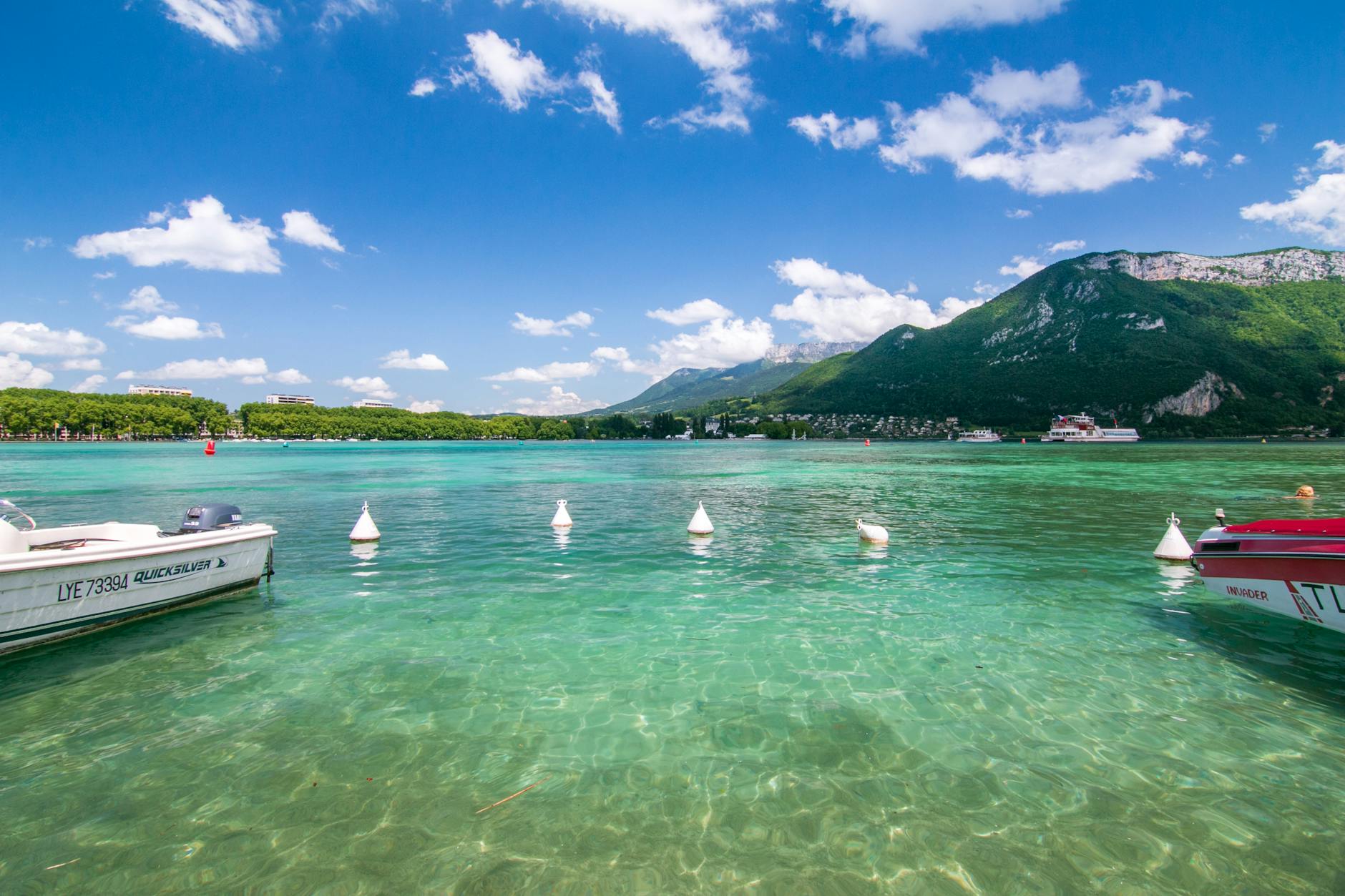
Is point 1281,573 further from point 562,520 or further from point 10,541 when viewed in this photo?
point 10,541

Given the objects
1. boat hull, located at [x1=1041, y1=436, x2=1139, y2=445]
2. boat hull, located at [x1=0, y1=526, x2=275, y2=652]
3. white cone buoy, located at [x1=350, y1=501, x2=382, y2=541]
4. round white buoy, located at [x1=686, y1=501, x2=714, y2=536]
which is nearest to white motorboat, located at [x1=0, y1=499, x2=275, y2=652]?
boat hull, located at [x1=0, y1=526, x2=275, y2=652]

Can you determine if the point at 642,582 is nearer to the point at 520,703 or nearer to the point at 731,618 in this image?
the point at 731,618

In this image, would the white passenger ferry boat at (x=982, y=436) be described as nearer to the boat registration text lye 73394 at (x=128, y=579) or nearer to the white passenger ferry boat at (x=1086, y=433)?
the white passenger ferry boat at (x=1086, y=433)

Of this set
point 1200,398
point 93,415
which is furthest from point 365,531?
point 93,415

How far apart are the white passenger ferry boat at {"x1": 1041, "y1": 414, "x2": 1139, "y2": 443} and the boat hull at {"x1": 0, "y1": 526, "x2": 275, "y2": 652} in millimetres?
173278

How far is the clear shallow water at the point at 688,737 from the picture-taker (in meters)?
4.78

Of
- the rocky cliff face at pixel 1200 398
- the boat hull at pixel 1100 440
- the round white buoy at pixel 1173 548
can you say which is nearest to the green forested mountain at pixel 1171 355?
the rocky cliff face at pixel 1200 398

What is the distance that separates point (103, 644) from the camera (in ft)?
32.1

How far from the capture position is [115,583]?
998 centimetres

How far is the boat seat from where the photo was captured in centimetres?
888

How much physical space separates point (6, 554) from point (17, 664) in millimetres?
1842

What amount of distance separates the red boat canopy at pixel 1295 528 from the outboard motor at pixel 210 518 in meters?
20.0

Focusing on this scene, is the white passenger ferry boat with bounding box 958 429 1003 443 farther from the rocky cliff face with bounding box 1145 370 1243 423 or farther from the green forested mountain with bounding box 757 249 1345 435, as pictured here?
the rocky cliff face with bounding box 1145 370 1243 423

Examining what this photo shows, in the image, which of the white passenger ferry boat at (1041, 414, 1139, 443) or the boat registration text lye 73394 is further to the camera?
the white passenger ferry boat at (1041, 414, 1139, 443)
